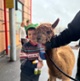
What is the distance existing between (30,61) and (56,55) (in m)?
0.33

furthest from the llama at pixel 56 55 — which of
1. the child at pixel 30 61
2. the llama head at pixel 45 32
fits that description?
the child at pixel 30 61

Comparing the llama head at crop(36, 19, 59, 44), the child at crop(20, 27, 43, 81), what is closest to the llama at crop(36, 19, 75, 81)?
the llama head at crop(36, 19, 59, 44)

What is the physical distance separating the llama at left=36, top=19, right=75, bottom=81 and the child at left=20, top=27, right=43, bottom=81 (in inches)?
6.4

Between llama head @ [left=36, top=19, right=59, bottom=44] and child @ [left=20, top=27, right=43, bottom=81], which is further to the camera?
child @ [left=20, top=27, right=43, bottom=81]

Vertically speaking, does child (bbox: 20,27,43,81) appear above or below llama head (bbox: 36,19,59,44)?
below

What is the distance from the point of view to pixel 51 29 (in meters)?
1.41

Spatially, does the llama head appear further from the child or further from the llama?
the child

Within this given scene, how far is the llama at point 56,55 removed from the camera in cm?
138

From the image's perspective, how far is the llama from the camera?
1.38 m

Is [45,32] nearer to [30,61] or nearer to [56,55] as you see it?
[56,55]

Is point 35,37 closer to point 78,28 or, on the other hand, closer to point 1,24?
point 78,28

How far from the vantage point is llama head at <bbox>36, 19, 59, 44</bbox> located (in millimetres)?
1351

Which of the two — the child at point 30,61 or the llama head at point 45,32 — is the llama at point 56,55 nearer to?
the llama head at point 45,32

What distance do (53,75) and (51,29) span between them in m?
0.51
